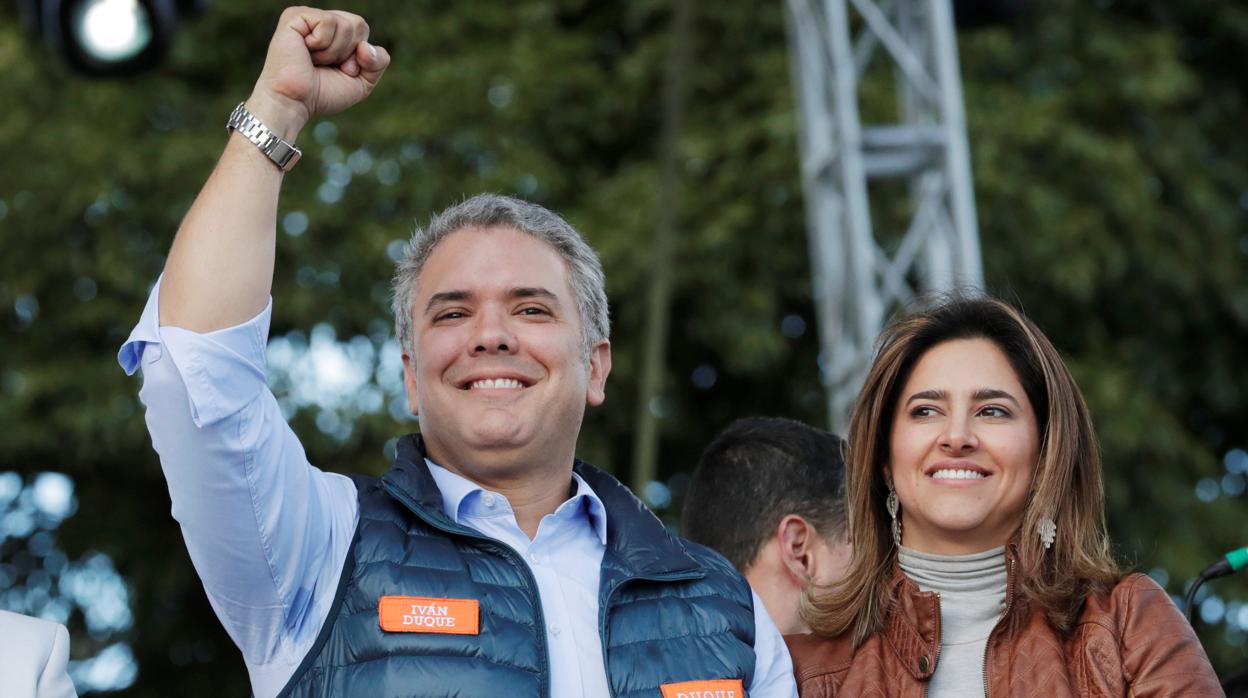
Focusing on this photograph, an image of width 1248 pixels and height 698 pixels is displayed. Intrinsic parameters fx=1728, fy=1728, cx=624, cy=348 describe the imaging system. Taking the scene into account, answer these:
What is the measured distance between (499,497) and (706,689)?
0.46 meters

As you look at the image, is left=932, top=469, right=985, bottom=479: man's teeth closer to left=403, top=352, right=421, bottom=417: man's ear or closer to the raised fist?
left=403, top=352, right=421, bottom=417: man's ear

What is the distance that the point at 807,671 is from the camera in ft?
9.71

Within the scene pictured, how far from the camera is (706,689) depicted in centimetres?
265

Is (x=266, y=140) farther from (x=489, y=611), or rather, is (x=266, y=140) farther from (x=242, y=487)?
(x=489, y=611)

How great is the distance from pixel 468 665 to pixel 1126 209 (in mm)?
7247

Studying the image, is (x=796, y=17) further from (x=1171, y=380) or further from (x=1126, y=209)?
(x=1171, y=380)

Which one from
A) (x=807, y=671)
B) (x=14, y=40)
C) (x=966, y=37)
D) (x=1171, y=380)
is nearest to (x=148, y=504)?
(x=14, y=40)

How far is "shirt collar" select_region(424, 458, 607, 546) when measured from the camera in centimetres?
276

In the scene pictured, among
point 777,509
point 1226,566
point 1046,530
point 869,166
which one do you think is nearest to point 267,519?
point 1046,530

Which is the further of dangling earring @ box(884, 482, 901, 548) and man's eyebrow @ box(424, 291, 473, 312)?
dangling earring @ box(884, 482, 901, 548)

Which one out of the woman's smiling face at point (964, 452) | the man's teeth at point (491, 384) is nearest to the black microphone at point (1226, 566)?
the woman's smiling face at point (964, 452)

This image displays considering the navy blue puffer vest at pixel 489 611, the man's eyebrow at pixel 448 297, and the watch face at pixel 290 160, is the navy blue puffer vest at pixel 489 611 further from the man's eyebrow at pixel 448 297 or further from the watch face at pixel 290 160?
the watch face at pixel 290 160

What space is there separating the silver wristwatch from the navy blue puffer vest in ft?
1.88

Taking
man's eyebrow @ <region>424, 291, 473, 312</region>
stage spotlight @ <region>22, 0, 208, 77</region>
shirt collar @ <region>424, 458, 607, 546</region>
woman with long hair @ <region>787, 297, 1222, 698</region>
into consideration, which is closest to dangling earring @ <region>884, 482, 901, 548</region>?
woman with long hair @ <region>787, 297, 1222, 698</region>
